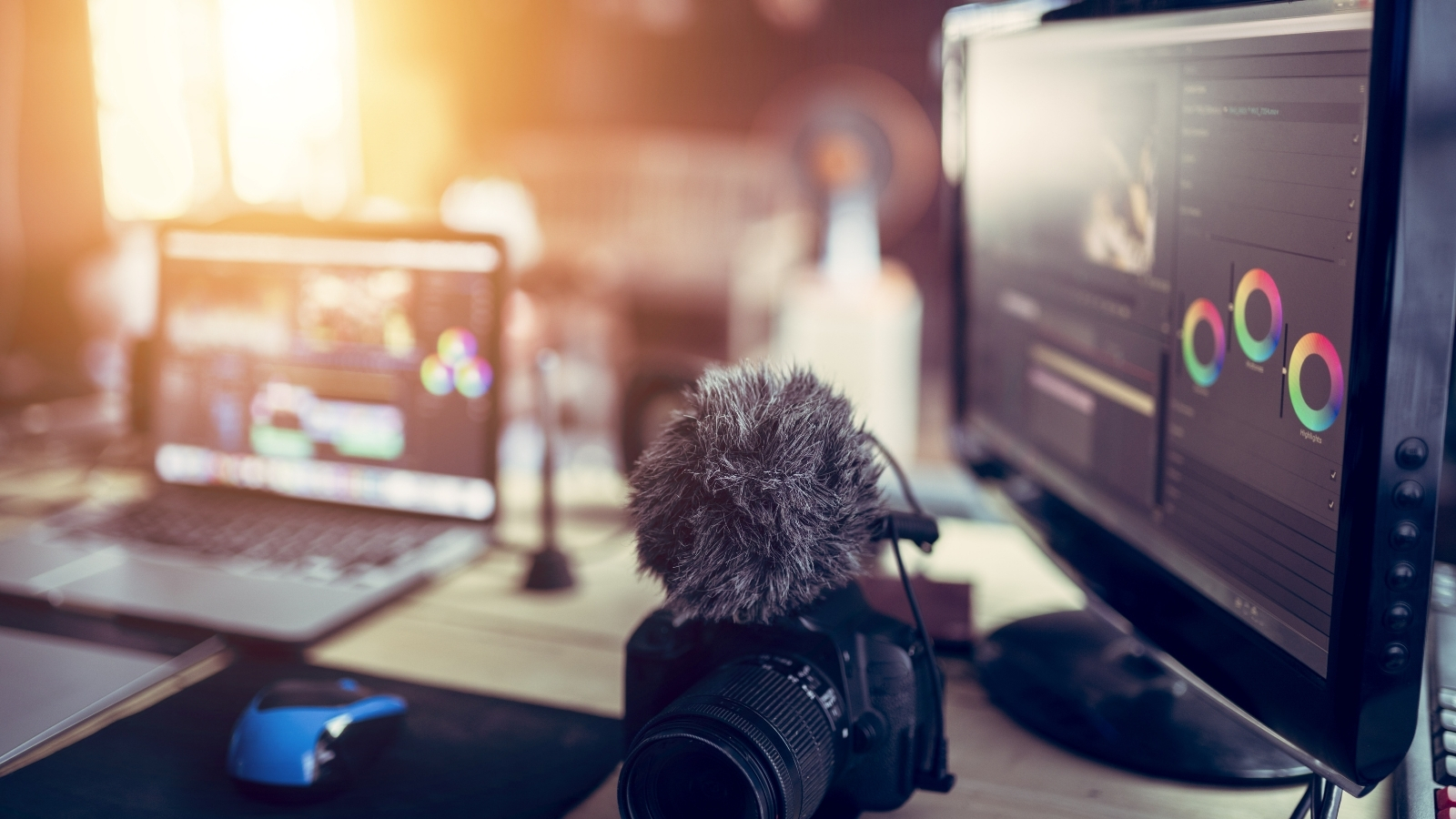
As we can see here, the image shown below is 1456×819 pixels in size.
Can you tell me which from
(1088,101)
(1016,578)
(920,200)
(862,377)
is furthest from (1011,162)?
(920,200)

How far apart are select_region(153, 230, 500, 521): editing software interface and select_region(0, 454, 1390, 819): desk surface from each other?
0.42 ft

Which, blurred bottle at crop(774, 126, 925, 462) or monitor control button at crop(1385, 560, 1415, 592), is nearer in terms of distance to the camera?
monitor control button at crop(1385, 560, 1415, 592)

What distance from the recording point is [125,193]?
7.77 ft

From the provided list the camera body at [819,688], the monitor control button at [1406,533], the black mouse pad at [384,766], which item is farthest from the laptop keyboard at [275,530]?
the monitor control button at [1406,533]

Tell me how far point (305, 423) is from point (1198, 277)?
89cm

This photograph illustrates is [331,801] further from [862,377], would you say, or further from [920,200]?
[920,200]

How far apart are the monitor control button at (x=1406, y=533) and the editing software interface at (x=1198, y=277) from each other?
3 cm

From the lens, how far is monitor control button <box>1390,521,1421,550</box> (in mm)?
469

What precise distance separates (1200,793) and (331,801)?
560 mm

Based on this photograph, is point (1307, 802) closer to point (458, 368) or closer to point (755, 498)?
point (755, 498)

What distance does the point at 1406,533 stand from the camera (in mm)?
469

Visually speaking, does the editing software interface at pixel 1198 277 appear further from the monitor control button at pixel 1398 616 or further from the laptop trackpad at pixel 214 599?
the laptop trackpad at pixel 214 599

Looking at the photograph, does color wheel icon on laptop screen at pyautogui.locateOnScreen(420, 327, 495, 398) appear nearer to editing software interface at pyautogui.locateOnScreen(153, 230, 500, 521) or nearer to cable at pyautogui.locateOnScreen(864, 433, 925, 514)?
editing software interface at pyautogui.locateOnScreen(153, 230, 500, 521)

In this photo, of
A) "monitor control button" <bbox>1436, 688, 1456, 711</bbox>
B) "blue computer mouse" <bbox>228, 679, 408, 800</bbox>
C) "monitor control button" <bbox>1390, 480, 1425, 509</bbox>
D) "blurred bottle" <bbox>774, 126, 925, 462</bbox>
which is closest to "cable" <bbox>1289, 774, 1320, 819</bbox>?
"monitor control button" <bbox>1436, 688, 1456, 711</bbox>
